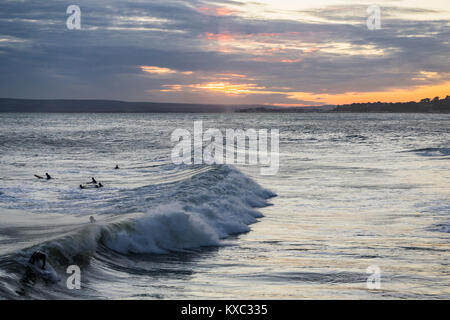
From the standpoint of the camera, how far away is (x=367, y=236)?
10492 mm

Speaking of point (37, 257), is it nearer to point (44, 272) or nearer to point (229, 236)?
point (44, 272)

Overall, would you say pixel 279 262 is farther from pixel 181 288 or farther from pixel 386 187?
pixel 386 187

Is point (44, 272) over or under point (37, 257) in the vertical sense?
under

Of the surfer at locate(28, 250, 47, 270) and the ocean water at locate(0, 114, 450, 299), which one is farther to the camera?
the surfer at locate(28, 250, 47, 270)

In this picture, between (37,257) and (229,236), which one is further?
(229,236)

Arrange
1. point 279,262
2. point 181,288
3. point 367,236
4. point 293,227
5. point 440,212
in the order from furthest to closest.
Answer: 1. point 440,212
2. point 293,227
3. point 367,236
4. point 279,262
5. point 181,288

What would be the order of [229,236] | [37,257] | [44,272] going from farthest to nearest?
[229,236], [37,257], [44,272]

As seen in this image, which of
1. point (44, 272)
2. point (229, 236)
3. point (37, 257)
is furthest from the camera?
point (229, 236)

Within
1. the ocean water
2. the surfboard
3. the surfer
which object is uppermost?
the surfer

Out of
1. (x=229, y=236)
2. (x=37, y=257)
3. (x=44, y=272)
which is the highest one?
(x=37, y=257)

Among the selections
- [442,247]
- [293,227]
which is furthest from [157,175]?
[442,247]

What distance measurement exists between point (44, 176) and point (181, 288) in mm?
15942

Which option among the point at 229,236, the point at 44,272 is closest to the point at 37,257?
the point at 44,272
